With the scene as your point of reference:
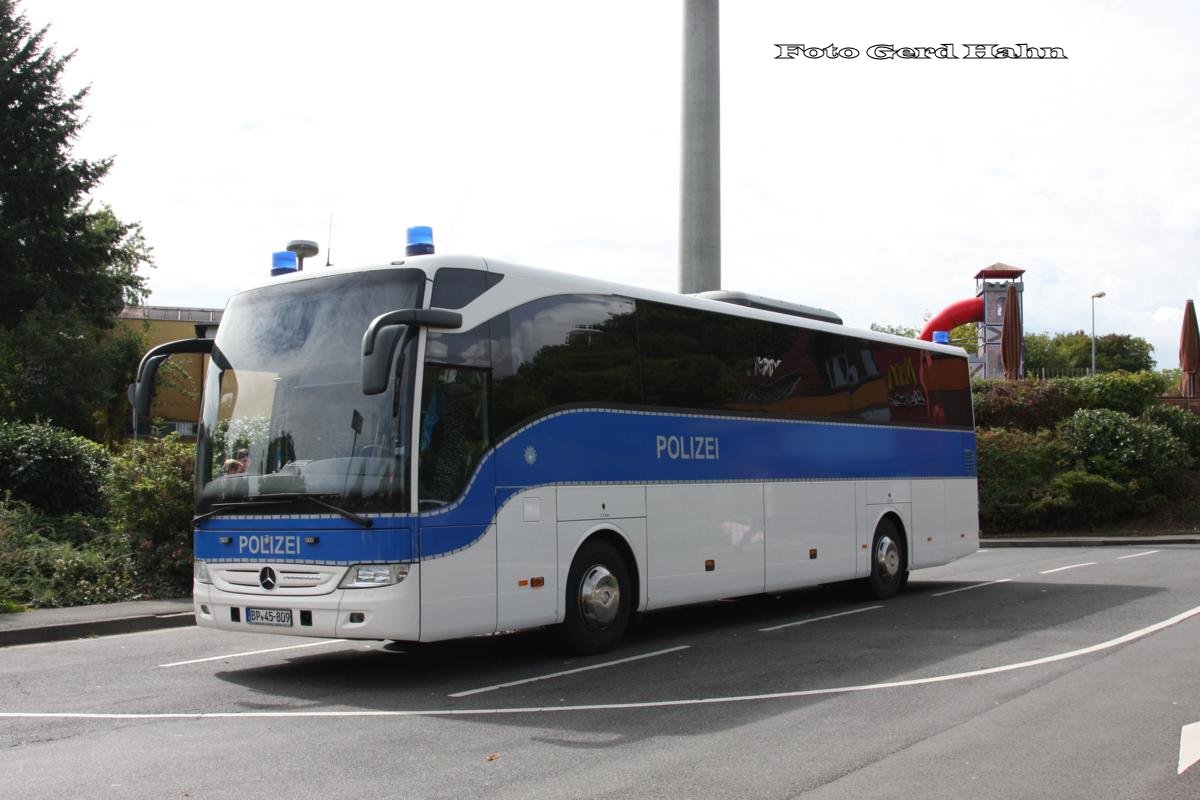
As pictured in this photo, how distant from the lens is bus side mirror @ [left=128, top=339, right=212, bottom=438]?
10148 mm

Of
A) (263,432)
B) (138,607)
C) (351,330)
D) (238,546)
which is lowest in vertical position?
(138,607)

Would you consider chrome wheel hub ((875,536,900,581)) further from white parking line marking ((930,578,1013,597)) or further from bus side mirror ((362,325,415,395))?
bus side mirror ((362,325,415,395))

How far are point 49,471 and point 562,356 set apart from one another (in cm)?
1192

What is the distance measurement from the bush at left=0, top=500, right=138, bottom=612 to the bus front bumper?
6.64 m

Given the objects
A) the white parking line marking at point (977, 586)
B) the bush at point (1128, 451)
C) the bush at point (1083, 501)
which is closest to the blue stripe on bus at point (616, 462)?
the white parking line marking at point (977, 586)

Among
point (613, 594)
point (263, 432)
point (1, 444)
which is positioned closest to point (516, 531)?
point (613, 594)

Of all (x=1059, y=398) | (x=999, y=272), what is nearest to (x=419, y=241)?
(x=1059, y=398)

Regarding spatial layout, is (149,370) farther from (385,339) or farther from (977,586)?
(977,586)

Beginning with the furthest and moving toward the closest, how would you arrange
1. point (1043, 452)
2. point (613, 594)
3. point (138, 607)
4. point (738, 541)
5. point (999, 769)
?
point (1043, 452), point (138, 607), point (738, 541), point (613, 594), point (999, 769)

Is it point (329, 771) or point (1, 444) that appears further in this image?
point (1, 444)

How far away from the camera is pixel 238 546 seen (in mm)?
9758

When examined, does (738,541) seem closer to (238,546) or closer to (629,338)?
(629,338)

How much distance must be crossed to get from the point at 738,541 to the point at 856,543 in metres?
2.99

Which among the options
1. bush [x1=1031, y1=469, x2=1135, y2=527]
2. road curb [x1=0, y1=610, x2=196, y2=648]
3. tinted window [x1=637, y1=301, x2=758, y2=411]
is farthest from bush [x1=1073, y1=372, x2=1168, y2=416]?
road curb [x1=0, y1=610, x2=196, y2=648]
